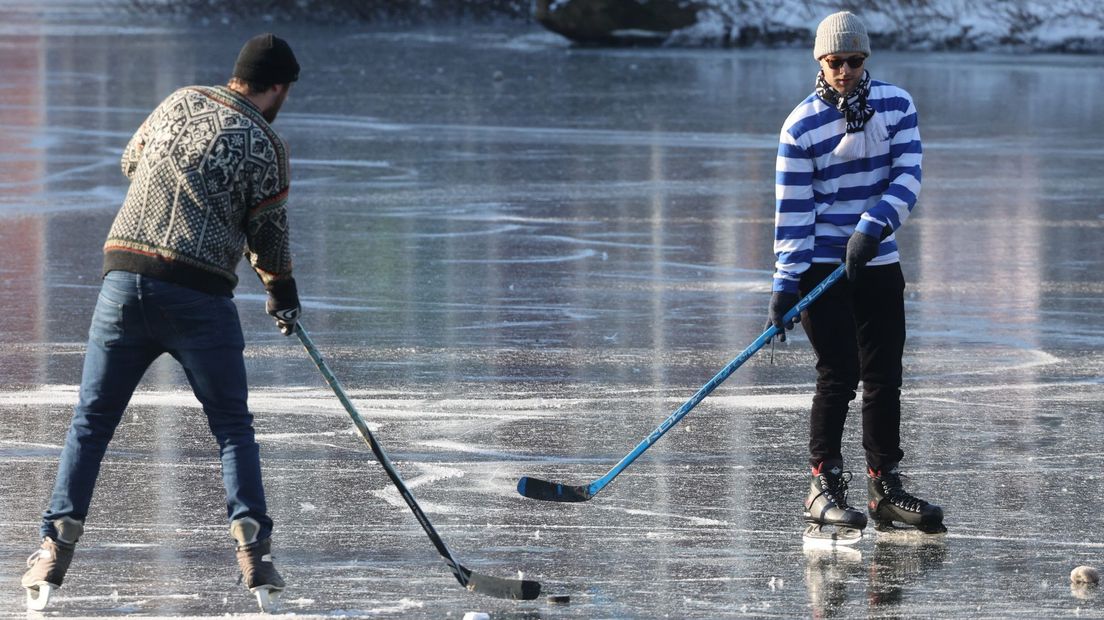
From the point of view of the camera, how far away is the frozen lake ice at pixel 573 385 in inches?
225

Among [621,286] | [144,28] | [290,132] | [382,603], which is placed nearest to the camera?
[382,603]

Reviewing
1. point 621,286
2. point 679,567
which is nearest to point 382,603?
point 679,567

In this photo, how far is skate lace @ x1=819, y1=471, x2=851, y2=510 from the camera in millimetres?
6246

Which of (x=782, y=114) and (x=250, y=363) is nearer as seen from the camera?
(x=250, y=363)

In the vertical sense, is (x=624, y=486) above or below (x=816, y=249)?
below

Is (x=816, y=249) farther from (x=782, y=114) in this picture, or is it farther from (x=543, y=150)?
(x=782, y=114)

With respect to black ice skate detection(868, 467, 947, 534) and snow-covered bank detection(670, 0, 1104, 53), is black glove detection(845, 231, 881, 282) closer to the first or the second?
black ice skate detection(868, 467, 947, 534)

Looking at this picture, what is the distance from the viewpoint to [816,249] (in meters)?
6.32

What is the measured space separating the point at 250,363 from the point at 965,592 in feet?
13.8

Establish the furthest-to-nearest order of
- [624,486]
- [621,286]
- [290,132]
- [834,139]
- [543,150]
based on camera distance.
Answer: [290,132] → [543,150] → [621,286] → [624,486] → [834,139]

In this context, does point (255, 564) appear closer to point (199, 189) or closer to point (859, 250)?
point (199, 189)

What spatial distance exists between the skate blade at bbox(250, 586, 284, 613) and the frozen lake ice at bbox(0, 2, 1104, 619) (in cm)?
6

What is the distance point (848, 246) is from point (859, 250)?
4 cm

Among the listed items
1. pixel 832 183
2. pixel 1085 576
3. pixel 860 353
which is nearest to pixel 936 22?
pixel 860 353
